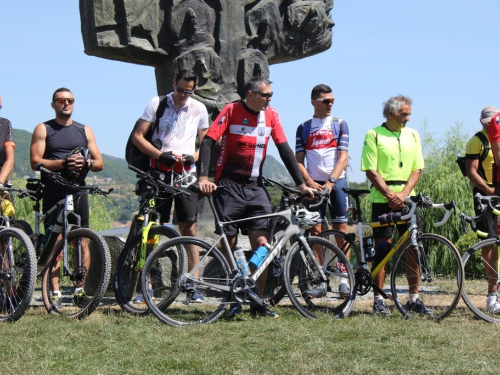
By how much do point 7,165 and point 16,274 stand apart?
1048 millimetres

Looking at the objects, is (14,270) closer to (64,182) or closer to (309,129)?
(64,182)

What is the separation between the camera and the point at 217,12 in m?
10.3

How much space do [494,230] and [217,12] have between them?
4.43 meters

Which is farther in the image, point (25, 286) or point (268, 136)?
point (268, 136)

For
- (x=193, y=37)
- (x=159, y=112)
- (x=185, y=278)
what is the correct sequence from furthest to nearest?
1. (x=193, y=37)
2. (x=159, y=112)
3. (x=185, y=278)

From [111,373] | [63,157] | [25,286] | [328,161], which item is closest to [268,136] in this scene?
[328,161]

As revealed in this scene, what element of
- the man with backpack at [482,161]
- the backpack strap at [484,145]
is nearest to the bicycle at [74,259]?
the man with backpack at [482,161]

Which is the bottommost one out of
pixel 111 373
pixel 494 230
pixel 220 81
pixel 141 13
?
pixel 111 373

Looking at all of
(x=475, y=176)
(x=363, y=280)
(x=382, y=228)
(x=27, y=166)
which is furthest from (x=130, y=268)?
(x=27, y=166)

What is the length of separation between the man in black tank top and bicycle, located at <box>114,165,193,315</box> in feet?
1.88

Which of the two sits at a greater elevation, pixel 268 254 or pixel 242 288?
pixel 268 254

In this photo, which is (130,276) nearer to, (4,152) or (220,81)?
(4,152)

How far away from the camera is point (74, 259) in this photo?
7.15 meters

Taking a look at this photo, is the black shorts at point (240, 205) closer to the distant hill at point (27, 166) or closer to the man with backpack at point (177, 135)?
the man with backpack at point (177, 135)
